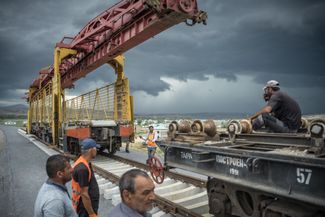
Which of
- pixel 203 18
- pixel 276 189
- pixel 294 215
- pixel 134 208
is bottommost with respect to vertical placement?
pixel 294 215

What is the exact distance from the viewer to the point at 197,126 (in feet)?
18.1

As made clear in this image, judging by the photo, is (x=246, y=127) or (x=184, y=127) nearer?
(x=246, y=127)

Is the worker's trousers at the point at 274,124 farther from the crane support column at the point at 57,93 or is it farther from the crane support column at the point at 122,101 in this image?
the crane support column at the point at 57,93

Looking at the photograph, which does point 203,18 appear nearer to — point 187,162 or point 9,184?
point 187,162

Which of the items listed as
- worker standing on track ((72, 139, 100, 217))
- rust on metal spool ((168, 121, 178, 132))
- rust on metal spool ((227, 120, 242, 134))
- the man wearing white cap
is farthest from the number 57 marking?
rust on metal spool ((168, 121, 178, 132))

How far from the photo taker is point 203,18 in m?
7.92

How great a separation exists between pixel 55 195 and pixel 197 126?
10.7 ft

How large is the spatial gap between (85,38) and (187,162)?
948 centimetres

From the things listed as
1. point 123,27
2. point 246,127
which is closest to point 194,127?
point 246,127

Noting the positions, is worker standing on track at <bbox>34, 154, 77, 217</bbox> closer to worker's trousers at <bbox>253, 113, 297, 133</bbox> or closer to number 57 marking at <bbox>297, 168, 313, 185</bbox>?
number 57 marking at <bbox>297, 168, 313, 185</bbox>

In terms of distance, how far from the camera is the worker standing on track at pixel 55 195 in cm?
268

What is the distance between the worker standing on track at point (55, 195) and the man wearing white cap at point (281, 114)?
3.45m

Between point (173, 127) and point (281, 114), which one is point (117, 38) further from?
point (281, 114)

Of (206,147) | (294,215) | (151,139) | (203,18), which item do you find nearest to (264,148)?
(206,147)
